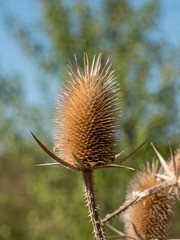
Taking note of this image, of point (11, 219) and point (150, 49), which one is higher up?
point (150, 49)

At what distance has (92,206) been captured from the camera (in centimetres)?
159

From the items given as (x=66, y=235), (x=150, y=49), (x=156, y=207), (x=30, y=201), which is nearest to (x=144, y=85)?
(x=150, y=49)

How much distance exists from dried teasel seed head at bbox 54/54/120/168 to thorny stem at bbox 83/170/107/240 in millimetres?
83

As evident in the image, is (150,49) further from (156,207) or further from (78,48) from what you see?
(156,207)

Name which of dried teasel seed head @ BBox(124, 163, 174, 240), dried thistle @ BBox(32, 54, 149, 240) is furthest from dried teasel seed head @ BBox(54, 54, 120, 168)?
dried teasel seed head @ BBox(124, 163, 174, 240)

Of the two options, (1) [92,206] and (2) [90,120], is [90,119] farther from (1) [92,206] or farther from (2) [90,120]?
(1) [92,206]

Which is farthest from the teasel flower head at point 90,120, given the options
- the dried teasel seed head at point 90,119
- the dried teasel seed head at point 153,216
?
the dried teasel seed head at point 153,216

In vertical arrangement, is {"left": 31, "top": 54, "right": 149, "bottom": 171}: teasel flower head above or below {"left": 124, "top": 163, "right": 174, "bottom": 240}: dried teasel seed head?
above

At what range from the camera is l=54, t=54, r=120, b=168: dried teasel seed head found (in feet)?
6.00

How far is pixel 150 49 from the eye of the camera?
8.09 meters

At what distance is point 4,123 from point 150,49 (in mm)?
4083

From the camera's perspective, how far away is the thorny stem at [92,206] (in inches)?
→ 59.8

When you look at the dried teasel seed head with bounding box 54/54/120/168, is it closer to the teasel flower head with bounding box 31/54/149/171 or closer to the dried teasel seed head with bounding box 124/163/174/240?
the teasel flower head with bounding box 31/54/149/171

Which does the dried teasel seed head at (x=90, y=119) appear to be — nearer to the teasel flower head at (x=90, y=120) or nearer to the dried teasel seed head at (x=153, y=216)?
the teasel flower head at (x=90, y=120)
